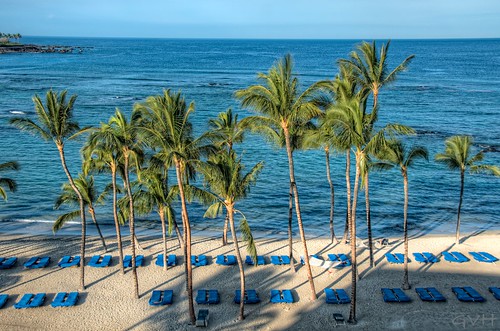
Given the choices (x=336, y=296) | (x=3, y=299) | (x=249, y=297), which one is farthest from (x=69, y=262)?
(x=336, y=296)

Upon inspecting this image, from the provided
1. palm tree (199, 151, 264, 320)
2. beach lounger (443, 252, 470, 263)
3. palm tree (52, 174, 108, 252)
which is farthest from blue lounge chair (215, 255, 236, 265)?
beach lounger (443, 252, 470, 263)

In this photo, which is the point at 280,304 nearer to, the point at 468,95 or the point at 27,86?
the point at 468,95

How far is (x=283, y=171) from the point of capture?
52219mm

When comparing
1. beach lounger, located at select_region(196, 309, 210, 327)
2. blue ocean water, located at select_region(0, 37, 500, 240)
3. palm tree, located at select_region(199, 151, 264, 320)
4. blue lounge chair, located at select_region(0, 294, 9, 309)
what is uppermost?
palm tree, located at select_region(199, 151, 264, 320)

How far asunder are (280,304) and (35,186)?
32383 millimetres

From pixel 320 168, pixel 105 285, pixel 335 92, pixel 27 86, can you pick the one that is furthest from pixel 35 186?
pixel 27 86

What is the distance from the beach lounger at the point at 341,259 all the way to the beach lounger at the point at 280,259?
2.61m

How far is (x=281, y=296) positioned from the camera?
2391 cm

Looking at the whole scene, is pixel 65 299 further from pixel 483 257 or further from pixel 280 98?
pixel 483 257

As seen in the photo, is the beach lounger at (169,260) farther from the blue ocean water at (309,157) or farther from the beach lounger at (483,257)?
the beach lounger at (483,257)

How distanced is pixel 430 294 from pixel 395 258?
4828mm

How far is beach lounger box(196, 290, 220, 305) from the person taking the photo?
76.5 feet

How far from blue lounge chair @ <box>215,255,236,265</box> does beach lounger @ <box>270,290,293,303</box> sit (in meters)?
4.32

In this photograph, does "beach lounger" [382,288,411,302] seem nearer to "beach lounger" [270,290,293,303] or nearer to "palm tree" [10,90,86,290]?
"beach lounger" [270,290,293,303]
